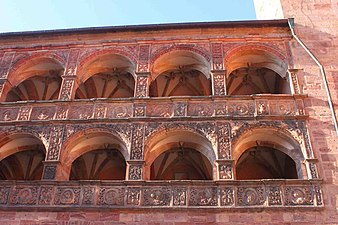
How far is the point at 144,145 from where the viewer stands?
9820 mm

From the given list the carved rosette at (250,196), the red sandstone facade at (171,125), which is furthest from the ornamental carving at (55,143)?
the carved rosette at (250,196)

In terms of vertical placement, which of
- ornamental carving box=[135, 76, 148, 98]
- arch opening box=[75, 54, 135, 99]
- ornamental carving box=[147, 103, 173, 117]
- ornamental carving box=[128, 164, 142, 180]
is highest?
arch opening box=[75, 54, 135, 99]

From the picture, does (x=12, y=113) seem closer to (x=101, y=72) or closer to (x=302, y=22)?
(x=101, y=72)

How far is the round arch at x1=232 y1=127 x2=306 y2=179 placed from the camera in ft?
31.9

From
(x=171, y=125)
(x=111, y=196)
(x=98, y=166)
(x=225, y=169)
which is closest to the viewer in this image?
(x=111, y=196)

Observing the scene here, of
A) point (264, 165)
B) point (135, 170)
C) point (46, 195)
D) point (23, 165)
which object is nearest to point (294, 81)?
point (264, 165)

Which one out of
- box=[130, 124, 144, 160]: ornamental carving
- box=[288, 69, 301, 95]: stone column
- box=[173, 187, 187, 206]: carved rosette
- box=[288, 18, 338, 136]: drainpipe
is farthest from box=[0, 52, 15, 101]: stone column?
box=[288, 18, 338, 136]: drainpipe

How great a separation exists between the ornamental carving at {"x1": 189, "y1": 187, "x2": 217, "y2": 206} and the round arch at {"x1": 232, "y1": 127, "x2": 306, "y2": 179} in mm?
1006

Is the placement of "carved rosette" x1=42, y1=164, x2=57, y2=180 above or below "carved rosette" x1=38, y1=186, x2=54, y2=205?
→ above

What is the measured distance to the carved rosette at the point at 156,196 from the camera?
8.89 meters

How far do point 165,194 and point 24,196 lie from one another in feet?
9.36

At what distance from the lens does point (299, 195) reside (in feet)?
28.9

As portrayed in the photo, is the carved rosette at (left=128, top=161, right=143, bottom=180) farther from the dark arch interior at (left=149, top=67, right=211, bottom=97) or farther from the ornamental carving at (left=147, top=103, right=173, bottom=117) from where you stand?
the dark arch interior at (left=149, top=67, right=211, bottom=97)

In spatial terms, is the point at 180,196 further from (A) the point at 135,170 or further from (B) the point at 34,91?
(B) the point at 34,91
